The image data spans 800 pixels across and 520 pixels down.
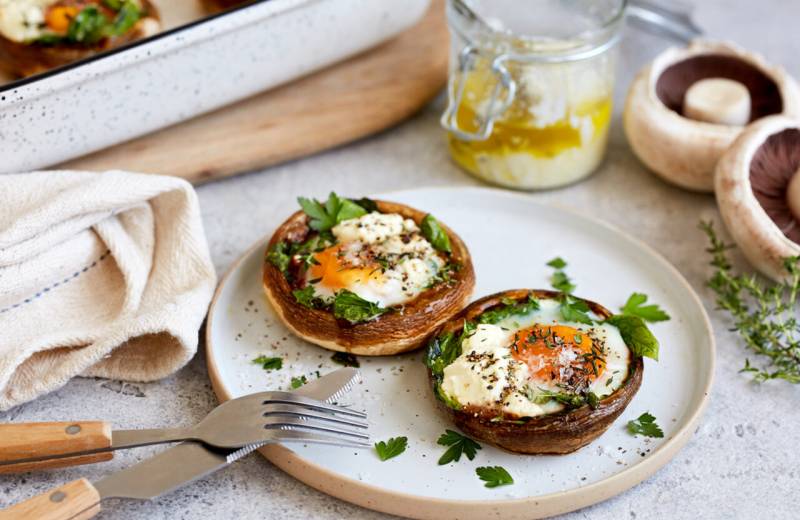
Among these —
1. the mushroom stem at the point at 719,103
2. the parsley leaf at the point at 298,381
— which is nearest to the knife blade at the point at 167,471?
→ the parsley leaf at the point at 298,381

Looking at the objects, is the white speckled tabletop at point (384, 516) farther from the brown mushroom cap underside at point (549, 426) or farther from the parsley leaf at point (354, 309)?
the parsley leaf at point (354, 309)

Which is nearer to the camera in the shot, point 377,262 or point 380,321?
point 380,321

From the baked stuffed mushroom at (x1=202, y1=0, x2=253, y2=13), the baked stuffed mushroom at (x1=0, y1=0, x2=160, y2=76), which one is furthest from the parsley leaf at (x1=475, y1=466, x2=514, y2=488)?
the baked stuffed mushroom at (x1=202, y1=0, x2=253, y2=13)

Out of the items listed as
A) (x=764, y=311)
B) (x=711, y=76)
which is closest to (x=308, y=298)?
(x=764, y=311)

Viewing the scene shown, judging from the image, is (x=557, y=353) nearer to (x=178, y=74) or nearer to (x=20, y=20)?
(x=178, y=74)

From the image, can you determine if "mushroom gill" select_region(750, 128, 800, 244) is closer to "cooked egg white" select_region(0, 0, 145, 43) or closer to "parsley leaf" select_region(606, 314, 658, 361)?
"parsley leaf" select_region(606, 314, 658, 361)

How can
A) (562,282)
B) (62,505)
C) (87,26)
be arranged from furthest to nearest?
(87,26) < (562,282) < (62,505)

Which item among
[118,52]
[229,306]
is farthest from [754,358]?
[118,52]

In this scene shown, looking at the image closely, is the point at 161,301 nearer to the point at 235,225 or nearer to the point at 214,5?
the point at 235,225
